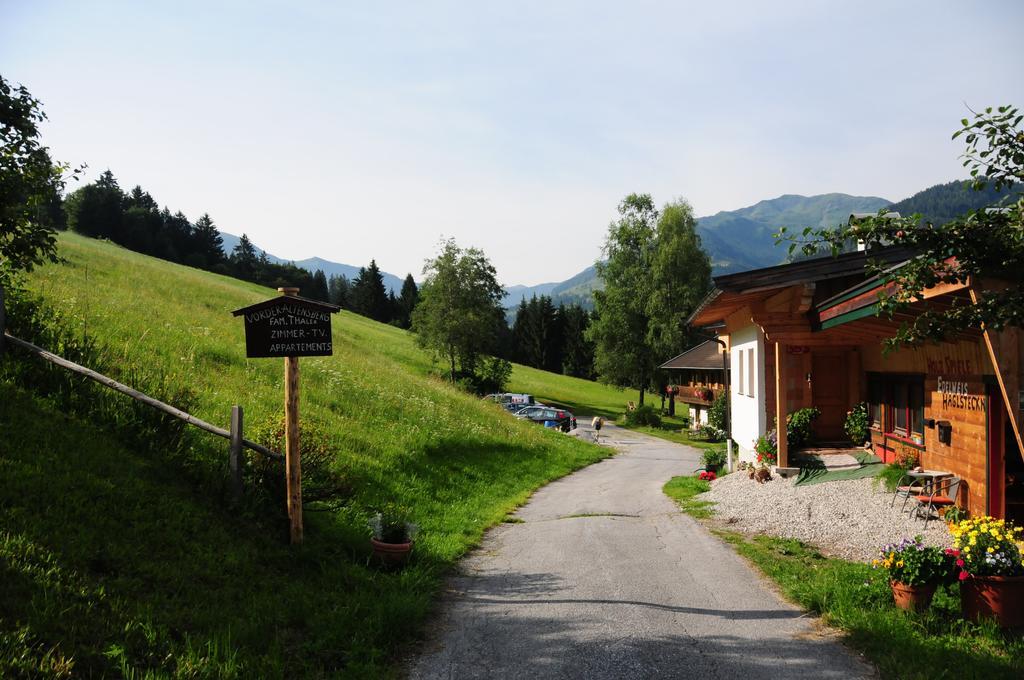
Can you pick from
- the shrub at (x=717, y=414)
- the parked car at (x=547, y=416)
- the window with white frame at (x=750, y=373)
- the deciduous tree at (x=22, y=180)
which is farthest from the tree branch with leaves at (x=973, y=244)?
the shrub at (x=717, y=414)

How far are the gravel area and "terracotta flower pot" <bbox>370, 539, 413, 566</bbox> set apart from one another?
6328 mm

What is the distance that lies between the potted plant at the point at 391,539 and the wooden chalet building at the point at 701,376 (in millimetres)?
35772

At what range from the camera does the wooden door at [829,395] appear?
16656mm

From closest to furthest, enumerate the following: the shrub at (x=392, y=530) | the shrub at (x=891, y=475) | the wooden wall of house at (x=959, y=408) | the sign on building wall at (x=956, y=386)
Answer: the shrub at (x=392, y=530) → the wooden wall of house at (x=959, y=408) → the sign on building wall at (x=956, y=386) → the shrub at (x=891, y=475)

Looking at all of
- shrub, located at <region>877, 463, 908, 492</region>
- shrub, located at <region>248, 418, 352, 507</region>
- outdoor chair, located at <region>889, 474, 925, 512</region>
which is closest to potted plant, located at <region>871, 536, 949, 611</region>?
outdoor chair, located at <region>889, 474, 925, 512</region>

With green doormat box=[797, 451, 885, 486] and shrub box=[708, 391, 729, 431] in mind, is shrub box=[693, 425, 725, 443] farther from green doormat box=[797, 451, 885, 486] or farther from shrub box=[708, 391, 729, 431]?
green doormat box=[797, 451, 885, 486]

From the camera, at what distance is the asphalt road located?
5.80m

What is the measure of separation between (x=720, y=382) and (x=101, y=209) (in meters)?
87.3

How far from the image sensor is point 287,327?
27.4ft

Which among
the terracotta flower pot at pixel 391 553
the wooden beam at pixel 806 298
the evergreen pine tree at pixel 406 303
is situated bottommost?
the terracotta flower pot at pixel 391 553

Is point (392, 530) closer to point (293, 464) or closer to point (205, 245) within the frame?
point (293, 464)

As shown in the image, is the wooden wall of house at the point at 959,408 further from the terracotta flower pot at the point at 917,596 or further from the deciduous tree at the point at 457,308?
the deciduous tree at the point at 457,308

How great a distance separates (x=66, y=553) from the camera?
5.84 metres

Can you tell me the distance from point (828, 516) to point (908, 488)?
1384 millimetres
